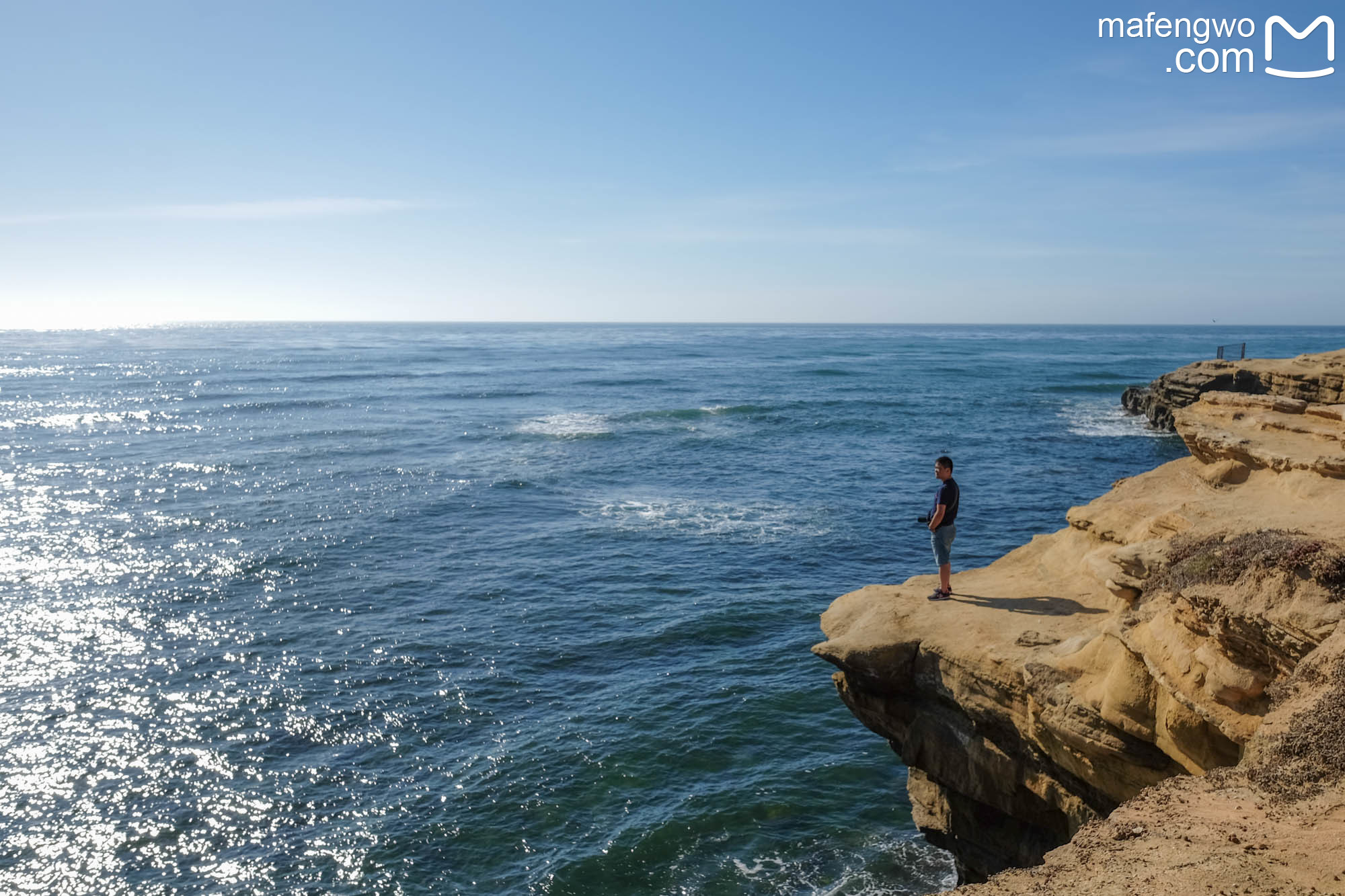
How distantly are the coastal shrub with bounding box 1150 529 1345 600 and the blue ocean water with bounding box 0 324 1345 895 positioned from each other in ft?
25.7

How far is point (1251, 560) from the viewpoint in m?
8.45

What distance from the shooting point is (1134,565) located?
34.4 feet

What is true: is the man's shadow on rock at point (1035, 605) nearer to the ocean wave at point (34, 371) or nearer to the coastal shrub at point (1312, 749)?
the coastal shrub at point (1312, 749)

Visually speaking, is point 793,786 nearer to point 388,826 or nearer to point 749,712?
point 749,712

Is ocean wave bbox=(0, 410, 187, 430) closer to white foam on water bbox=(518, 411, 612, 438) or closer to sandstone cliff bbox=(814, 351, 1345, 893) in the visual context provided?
white foam on water bbox=(518, 411, 612, 438)

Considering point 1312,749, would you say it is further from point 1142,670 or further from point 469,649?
point 469,649

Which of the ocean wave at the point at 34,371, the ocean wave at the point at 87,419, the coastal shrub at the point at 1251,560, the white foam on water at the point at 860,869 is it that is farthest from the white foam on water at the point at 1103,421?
the ocean wave at the point at 34,371

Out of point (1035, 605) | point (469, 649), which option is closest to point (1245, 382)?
point (1035, 605)

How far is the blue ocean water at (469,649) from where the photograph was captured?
1508 cm

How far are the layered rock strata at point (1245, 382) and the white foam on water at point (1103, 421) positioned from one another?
0.98 m

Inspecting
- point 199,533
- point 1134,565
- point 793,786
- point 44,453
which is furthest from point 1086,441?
point 44,453

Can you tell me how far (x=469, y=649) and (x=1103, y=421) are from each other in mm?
54530

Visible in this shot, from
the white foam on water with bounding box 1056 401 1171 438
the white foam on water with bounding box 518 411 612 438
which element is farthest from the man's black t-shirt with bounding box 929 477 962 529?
the white foam on water with bounding box 1056 401 1171 438

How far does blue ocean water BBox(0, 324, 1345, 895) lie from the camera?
15.1m
